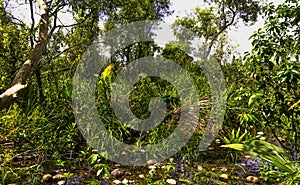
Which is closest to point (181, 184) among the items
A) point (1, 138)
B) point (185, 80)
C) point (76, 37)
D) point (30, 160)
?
point (30, 160)

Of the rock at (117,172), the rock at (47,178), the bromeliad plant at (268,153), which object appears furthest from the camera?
the rock at (117,172)

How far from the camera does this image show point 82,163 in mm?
2590

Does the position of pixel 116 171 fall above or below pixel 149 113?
below

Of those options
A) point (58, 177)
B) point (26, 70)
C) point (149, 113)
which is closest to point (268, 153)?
point (149, 113)

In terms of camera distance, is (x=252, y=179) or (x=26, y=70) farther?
(x=26, y=70)

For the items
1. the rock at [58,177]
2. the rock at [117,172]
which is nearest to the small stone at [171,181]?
the rock at [117,172]

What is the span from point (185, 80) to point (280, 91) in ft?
5.85

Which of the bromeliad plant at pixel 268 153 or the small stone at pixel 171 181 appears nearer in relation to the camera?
the bromeliad plant at pixel 268 153

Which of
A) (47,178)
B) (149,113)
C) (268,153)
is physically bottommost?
(47,178)

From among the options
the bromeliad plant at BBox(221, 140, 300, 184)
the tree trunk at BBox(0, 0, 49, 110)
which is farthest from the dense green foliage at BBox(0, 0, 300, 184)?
the tree trunk at BBox(0, 0, 49, 110)

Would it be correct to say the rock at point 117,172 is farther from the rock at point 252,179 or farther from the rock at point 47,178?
the rock at point 252,179

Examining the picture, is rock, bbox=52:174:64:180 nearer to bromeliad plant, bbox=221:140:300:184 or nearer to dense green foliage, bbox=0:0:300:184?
dense green foliage, bbox=0:0:300:184

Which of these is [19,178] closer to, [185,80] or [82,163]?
[82,163]

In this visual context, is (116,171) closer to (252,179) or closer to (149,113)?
(149,113)
